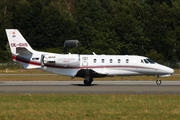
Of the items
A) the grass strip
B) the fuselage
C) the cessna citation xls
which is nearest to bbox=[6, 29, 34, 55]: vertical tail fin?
the cessna citation xls

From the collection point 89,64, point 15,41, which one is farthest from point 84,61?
point 15,41

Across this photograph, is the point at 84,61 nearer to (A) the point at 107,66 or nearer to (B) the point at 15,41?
(A) the point at 107,66

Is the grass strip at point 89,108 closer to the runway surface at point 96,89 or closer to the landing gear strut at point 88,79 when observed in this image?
the runway surface at point 96,89

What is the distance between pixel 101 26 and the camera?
3248 inches

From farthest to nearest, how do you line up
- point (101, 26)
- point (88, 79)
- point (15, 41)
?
point (101, 26)
point (15, 41)
point (88, 79)

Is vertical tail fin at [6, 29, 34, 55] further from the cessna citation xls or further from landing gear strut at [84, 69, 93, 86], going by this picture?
landing gear strut at [84, 69, 93, 86]

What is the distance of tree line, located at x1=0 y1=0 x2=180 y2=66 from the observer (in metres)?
77.4

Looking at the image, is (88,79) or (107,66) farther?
(107,66)

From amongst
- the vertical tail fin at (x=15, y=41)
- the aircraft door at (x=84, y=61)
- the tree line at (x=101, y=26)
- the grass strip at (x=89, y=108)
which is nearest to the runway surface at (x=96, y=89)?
the aircraft door at (x=84, y=61)

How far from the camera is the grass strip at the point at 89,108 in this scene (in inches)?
→ 664

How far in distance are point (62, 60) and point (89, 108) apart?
18.3m

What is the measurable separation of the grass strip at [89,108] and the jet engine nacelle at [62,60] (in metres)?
13.0

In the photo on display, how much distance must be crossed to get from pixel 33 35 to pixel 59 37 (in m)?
5.00

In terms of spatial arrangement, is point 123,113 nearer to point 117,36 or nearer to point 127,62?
point 127,62
